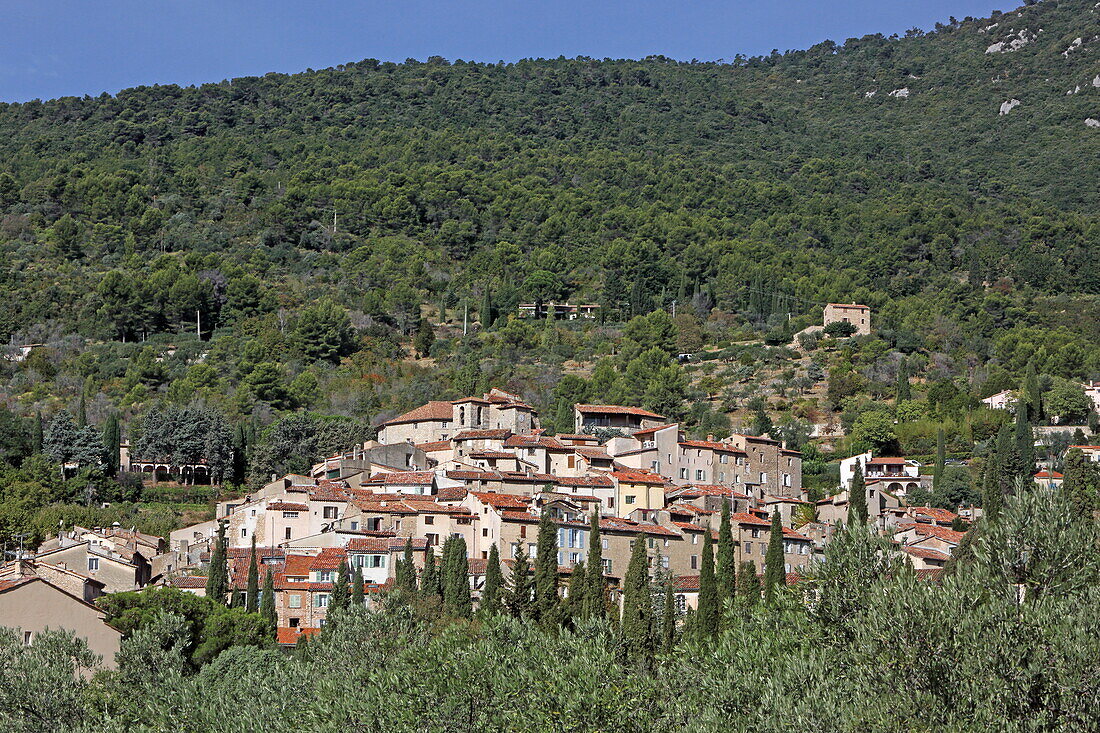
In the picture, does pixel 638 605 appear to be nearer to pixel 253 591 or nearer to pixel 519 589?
pixel 519 589

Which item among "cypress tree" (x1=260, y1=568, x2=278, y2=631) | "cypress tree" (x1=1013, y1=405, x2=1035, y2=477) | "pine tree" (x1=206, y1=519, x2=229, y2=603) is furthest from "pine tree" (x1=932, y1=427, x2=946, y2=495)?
"pine tree" (x1=206, y1=519, x2=229, y2=603)

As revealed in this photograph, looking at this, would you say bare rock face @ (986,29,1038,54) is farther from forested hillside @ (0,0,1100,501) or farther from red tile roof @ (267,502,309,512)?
red tile roof @ (267,502,309,512)

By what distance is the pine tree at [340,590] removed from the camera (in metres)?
40.5

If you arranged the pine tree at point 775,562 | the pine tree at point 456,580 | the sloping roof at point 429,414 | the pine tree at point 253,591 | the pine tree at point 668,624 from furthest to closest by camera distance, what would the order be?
the sloping roof at point 429,414 < the pine tree at point 775,562 < the pine tree at point 253,591 < the pine tree at point 456,580 < the pine tree at point 668,624

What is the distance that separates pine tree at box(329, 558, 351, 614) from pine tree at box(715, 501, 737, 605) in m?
11.3

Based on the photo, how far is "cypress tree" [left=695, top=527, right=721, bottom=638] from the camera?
41.2 meters

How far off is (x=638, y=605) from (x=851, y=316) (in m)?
51.9

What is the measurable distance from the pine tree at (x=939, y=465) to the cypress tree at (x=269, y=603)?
29.7 meters

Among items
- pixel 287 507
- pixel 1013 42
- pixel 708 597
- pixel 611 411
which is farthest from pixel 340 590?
pixel 1013 42

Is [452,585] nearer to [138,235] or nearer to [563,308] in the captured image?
[563,308]

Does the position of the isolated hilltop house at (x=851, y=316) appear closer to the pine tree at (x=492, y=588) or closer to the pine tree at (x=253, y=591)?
Answer: the pine tree at (x=492, y=588)

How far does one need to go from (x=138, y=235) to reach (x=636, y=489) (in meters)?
60.8

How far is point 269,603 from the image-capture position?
140ft

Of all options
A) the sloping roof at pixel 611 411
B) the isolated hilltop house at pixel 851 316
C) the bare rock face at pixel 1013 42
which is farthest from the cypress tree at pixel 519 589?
the bare rock face at pixel 1013 42
